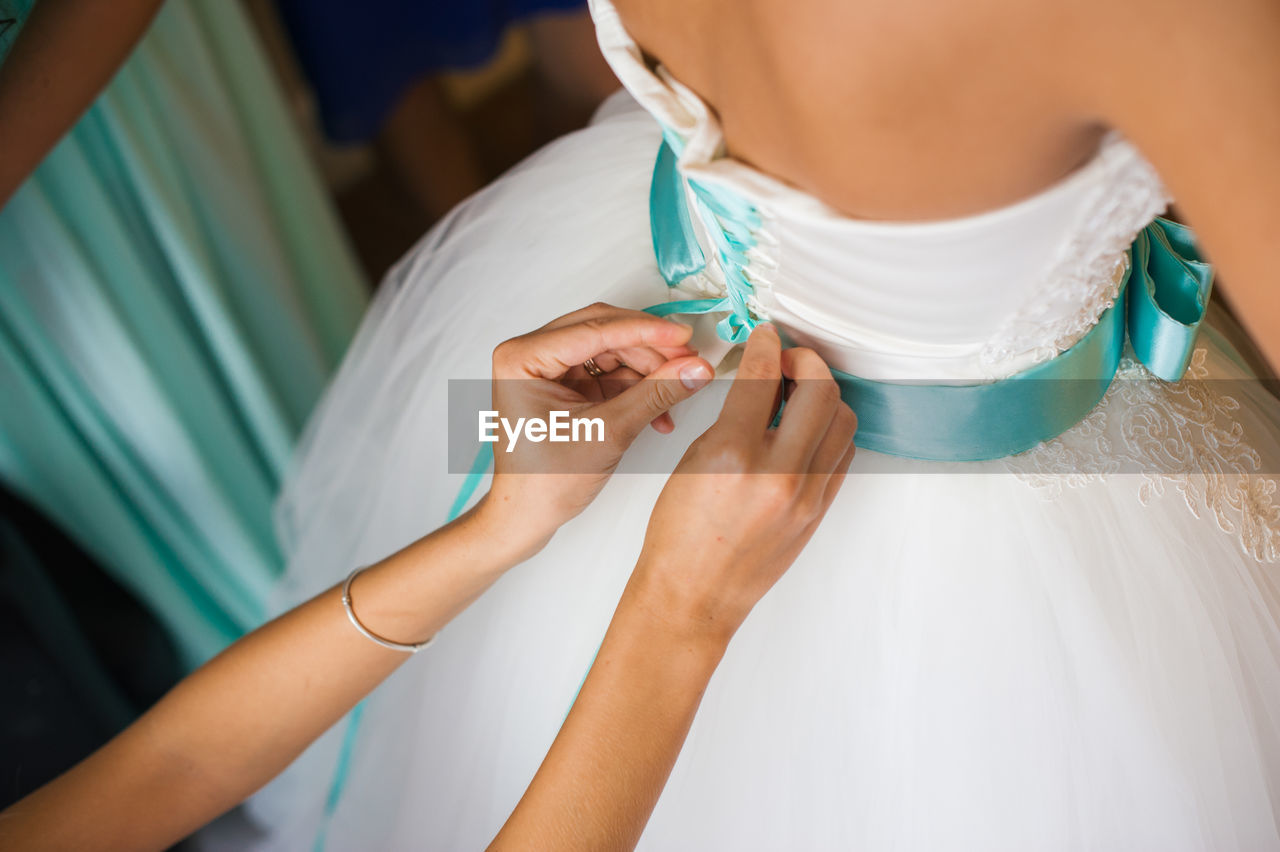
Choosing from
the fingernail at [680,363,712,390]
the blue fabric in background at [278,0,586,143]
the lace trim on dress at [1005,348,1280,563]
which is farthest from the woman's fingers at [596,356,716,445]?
the blue fabric in background at [278,0,586,143]

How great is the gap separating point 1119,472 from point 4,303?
105 cm

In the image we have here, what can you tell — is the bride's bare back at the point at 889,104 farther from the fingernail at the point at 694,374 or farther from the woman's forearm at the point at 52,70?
the woman's forearm at the point at 52,70

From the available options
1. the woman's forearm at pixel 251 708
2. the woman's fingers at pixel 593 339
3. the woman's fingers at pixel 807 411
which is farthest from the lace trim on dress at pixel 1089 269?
the woman's forearm at pixel 251 708

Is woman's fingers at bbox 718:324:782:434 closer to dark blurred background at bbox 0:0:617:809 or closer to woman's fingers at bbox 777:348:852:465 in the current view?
woman's fingers at bbox 777:348:852:465

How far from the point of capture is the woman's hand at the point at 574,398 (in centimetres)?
60

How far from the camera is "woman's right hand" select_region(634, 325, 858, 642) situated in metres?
0.52

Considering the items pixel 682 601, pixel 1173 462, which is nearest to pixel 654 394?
pixel 682 601

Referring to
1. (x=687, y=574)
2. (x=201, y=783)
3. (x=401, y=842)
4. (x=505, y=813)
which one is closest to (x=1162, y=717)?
(x=687, y=574)

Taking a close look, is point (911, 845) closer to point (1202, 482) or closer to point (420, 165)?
point (1202, 482)

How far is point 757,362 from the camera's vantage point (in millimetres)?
555

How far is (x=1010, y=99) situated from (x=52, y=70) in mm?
807

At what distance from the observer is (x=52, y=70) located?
783mm

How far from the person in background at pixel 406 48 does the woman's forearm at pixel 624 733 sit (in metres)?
1.19

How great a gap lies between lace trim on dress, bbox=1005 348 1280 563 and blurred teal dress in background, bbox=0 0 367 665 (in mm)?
931
